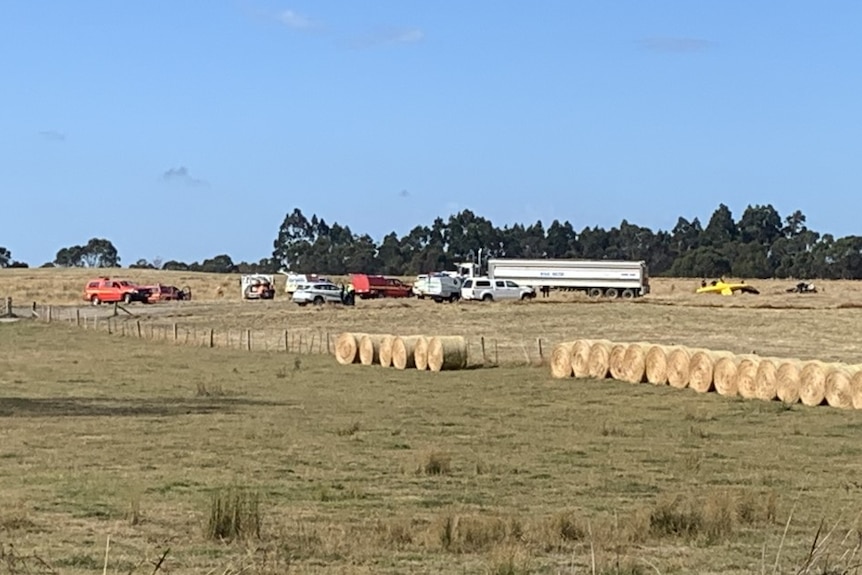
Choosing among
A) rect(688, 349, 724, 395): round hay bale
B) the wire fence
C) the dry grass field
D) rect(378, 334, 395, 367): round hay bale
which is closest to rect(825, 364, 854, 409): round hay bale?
the dry grass field

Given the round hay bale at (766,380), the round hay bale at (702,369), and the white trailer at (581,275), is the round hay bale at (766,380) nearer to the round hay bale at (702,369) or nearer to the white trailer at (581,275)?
the round hay bale at (702,369)

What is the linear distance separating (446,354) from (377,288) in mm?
54994

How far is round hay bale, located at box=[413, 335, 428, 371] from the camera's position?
140ft

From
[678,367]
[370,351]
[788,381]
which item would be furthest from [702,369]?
[370,351]

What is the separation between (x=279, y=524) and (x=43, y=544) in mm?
2319

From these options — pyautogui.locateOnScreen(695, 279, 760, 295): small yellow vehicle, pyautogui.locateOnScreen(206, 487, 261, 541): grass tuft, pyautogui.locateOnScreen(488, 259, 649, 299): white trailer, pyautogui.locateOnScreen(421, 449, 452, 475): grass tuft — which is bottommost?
pyautogui.locateOnScreen(421, 449, 452, 475): grass tuft

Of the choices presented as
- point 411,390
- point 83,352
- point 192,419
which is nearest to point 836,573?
point 192,419

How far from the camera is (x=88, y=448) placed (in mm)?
20812

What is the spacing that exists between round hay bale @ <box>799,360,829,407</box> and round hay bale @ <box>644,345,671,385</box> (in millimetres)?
5496

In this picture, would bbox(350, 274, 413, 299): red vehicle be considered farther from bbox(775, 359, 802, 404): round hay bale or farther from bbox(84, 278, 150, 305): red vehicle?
bbox(775, 359, 802, 404): round hay bale

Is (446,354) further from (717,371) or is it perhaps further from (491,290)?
(491,290)

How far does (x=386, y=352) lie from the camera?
1736 inches

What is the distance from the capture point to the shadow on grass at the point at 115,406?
1063 inches

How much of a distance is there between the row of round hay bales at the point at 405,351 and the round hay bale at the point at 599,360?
17.3ft
